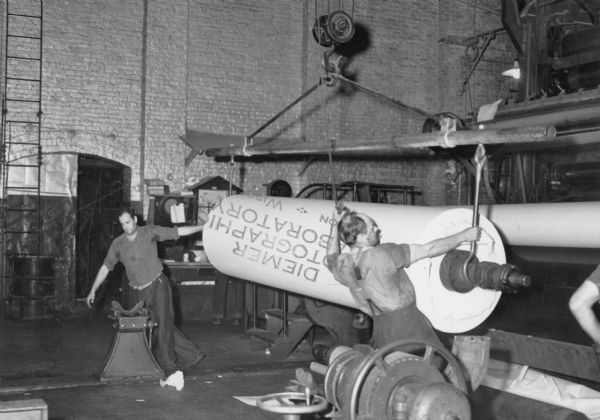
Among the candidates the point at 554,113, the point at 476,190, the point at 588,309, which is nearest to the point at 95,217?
the point at 554,113

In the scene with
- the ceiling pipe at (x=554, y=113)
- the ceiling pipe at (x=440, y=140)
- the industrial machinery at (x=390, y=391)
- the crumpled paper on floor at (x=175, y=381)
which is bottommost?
the crumpled paper on floor at (x=175, y=381)

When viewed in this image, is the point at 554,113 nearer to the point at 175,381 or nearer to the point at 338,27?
the point at 338,27

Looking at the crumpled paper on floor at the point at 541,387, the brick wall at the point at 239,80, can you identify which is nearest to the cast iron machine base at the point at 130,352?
the crumpled paper on floor at the point at 541,387

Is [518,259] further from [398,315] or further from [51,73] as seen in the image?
[51,73]

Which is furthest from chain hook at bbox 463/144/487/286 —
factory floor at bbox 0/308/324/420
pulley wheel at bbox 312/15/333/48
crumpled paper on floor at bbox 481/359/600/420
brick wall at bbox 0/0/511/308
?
brick wall at bbox 0/0/511/308

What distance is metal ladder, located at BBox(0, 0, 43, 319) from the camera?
458 inches

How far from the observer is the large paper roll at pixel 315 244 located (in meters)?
5.23

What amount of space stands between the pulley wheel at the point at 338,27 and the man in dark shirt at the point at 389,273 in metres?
3.28

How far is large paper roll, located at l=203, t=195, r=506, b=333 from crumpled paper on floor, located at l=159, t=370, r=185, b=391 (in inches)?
46.9

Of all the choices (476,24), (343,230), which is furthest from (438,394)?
(476,24)

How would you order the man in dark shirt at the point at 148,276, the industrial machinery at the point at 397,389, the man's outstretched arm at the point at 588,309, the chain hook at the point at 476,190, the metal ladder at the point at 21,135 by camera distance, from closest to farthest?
1. the industrial machinery at the point at 397,389
2. the man's outstretched arm at the point at 588,309
3. the chain hook at the point at 476,190
4. the man in dark shirt at the point at 148,276
5. the metal ladder at the point at 21,135

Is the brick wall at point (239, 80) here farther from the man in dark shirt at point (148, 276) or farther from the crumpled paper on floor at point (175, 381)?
the crumpled paper on floor at point (175, 381)

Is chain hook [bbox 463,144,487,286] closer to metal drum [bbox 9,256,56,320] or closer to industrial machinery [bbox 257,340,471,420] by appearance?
industrial machinery [bbox 257,340,471,420]

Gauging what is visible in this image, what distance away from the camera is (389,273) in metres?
4.85
